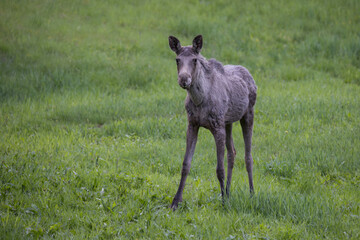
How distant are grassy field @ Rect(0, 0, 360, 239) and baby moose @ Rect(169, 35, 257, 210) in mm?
785

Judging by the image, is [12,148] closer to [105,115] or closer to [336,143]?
[105,115]

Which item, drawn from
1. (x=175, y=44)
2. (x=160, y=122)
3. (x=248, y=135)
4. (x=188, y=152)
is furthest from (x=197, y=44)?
(x=160, y=122)

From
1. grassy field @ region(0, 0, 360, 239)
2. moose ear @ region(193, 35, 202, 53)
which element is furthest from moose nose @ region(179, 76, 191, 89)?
grassy field @ region(0, 0, 360, 239)

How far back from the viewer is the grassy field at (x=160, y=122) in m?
5.58

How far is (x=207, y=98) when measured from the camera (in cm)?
588

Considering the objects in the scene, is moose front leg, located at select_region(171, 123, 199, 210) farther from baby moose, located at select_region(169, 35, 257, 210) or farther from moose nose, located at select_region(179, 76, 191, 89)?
moose nose, located at select_region(179, 76, 191, 89)

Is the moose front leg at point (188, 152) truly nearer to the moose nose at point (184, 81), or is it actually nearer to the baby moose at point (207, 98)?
the baby moose at point (207, 98)

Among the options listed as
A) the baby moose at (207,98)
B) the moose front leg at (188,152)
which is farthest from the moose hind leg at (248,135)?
the moose front leg at (188,152)

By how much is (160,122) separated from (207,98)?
162 inches

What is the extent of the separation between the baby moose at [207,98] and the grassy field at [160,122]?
2.58 ft

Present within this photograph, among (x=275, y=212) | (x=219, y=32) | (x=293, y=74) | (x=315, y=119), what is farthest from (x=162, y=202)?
(x=219, y=32)

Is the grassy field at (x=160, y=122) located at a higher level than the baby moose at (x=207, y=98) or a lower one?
lower

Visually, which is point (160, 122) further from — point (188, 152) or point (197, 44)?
point (197, 44)

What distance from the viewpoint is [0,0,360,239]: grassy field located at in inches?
220
